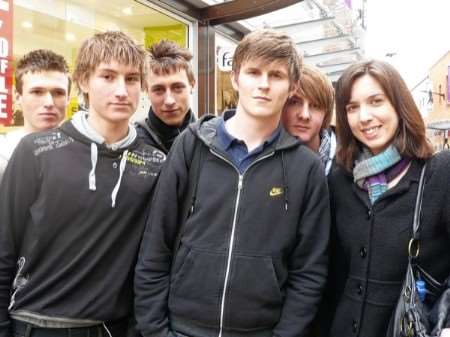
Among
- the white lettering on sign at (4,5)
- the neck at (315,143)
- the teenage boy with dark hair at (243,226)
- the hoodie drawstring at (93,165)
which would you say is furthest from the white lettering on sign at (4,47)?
the neck at (315,143)

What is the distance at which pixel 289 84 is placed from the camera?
7.29 feet

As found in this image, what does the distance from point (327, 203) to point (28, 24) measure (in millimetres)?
3693

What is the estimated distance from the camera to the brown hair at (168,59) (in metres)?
3.30

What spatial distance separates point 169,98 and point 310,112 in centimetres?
A: 107

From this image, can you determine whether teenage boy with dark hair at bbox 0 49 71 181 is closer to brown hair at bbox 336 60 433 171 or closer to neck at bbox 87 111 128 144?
neck at bbox 87 111 128 144

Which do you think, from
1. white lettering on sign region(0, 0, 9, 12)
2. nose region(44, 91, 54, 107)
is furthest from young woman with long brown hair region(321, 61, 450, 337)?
white lettering on sign region(0, 0, 9, 12)

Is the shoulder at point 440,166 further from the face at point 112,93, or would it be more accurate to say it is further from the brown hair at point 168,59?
the brown hair at point 168,59

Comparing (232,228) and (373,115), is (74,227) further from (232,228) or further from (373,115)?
(373,115)

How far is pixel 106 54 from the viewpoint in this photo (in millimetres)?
2279

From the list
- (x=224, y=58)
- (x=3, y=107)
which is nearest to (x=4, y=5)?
(x=3, y=107)

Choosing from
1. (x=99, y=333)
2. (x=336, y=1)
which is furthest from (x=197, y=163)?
(x=336, y=1)

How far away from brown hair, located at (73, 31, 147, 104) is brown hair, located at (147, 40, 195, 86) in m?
0.87

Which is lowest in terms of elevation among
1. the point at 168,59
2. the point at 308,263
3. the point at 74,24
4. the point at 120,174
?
the point at 308,263

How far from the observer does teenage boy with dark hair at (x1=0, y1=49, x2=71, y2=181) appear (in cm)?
273
